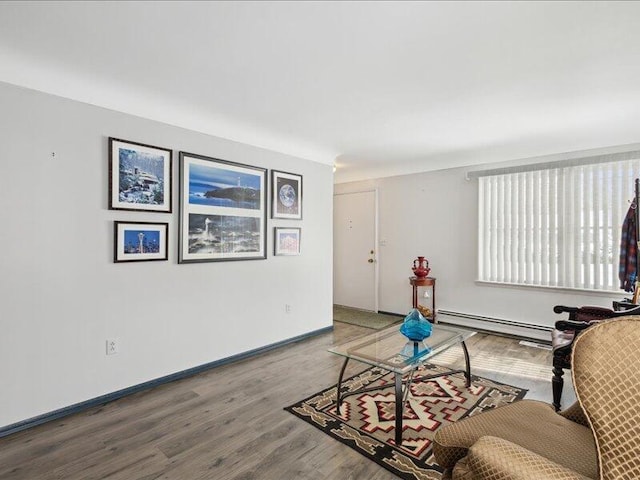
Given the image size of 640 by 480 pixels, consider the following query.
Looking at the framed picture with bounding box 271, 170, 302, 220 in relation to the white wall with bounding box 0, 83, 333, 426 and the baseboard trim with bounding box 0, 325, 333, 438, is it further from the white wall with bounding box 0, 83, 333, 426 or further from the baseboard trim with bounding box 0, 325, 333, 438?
the baseboard trim with bounding box 0, 325, 333, 438

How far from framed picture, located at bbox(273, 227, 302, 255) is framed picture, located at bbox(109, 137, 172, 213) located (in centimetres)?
129

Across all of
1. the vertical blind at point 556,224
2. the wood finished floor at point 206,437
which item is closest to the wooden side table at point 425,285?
the vertical blind at point 556,224

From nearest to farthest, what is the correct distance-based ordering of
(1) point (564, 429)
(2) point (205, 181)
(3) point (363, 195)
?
1. (1) point (564, 429)
2. (2) point (205, 181)
3. (3) point (363, 195)

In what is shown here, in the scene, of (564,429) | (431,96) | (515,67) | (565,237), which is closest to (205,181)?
(431,96)

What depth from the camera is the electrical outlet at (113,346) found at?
8.55 feet

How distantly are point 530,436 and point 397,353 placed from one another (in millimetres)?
1041

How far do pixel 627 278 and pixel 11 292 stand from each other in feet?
16.5

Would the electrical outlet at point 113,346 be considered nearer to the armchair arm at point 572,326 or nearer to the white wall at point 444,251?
the armchair arm at point 572,326

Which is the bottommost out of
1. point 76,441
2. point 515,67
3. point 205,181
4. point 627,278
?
point 76,441

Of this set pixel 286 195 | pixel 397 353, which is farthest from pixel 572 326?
pixel 286 195

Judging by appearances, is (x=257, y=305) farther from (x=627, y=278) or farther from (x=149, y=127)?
(x=627, y=278)

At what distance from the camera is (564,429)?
4.82ft

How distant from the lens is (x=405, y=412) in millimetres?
2430

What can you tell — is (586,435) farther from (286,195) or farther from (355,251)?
(355,251)
